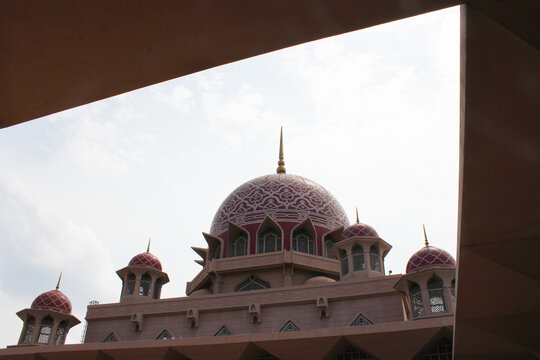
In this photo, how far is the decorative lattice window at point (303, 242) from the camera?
18075 millimetres

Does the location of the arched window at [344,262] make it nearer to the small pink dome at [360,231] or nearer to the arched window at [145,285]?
the small pink dome at [360,231]

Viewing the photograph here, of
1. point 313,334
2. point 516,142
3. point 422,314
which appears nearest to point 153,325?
point 313,334

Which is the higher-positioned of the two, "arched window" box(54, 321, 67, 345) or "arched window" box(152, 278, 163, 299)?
"arched window" box(152, 278, 163, 299)

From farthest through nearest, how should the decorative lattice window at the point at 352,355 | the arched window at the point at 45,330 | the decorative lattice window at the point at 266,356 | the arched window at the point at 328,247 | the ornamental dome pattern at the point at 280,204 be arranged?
the ornamental dome pattern at the point at 280,204, the arched window at the point at 328,247, the arched window at the point at 45,330, the decorative lattice window at the point at 266,356, the decorative lattice window at the point at 352,355

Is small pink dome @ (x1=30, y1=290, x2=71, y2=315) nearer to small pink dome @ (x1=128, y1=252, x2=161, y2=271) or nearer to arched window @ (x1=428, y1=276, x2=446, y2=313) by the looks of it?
small pink dome @ (x1=128, y1=252, x2=161, y2=271)

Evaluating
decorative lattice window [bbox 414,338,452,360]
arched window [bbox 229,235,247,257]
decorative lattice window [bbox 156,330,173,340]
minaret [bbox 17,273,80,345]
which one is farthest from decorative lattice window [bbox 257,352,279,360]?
minaret [bbox 17,273,80,345]

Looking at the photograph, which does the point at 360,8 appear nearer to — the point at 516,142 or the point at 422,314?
the point at 516,142

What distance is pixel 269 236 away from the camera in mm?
18562

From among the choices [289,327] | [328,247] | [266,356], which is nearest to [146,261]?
[289,327]

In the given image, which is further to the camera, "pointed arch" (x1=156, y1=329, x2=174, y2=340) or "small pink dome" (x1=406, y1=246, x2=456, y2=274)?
"pointed arch" (x1=156, y1=329, x2=174, y2=340)

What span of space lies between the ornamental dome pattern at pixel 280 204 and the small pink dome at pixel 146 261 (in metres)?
2.76

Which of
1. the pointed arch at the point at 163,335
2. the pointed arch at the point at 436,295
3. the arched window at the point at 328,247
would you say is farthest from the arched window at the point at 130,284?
the pointed arch at the point at 436,295

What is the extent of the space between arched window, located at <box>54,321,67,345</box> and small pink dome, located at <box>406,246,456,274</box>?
11.1 meters

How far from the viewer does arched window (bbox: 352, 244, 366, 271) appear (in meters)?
15.4
